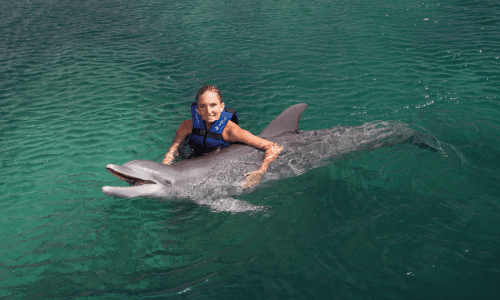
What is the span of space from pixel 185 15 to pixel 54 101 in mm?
11596

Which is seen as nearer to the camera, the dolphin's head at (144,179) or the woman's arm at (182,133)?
the dolphin's head at (144,179)

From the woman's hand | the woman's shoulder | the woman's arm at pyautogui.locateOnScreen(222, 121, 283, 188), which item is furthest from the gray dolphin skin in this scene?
the woman's shoulder

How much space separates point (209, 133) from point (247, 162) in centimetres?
79

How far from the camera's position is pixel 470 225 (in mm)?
4332

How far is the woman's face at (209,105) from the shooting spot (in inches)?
194

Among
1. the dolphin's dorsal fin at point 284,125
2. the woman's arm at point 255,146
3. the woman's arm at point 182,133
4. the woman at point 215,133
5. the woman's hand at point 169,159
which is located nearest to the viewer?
the woman at point 215,133

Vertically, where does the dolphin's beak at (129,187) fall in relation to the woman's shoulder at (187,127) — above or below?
below

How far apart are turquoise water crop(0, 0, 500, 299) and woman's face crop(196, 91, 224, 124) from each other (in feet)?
4.52

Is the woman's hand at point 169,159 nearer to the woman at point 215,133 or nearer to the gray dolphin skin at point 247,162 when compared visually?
the woman at point 215,133

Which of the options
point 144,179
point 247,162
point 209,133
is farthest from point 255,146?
point 144,179

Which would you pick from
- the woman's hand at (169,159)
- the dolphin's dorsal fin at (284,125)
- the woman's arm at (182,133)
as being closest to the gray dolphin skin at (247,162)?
the dolphin's dorsal fin at (284,125)

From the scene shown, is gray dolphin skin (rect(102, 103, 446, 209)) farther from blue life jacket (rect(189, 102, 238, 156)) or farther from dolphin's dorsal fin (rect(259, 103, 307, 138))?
blue life jacket (rect(189, 102, 238, 156))

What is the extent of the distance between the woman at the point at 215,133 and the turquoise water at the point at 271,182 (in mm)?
627

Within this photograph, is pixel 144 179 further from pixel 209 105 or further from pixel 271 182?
pixel 271 182
